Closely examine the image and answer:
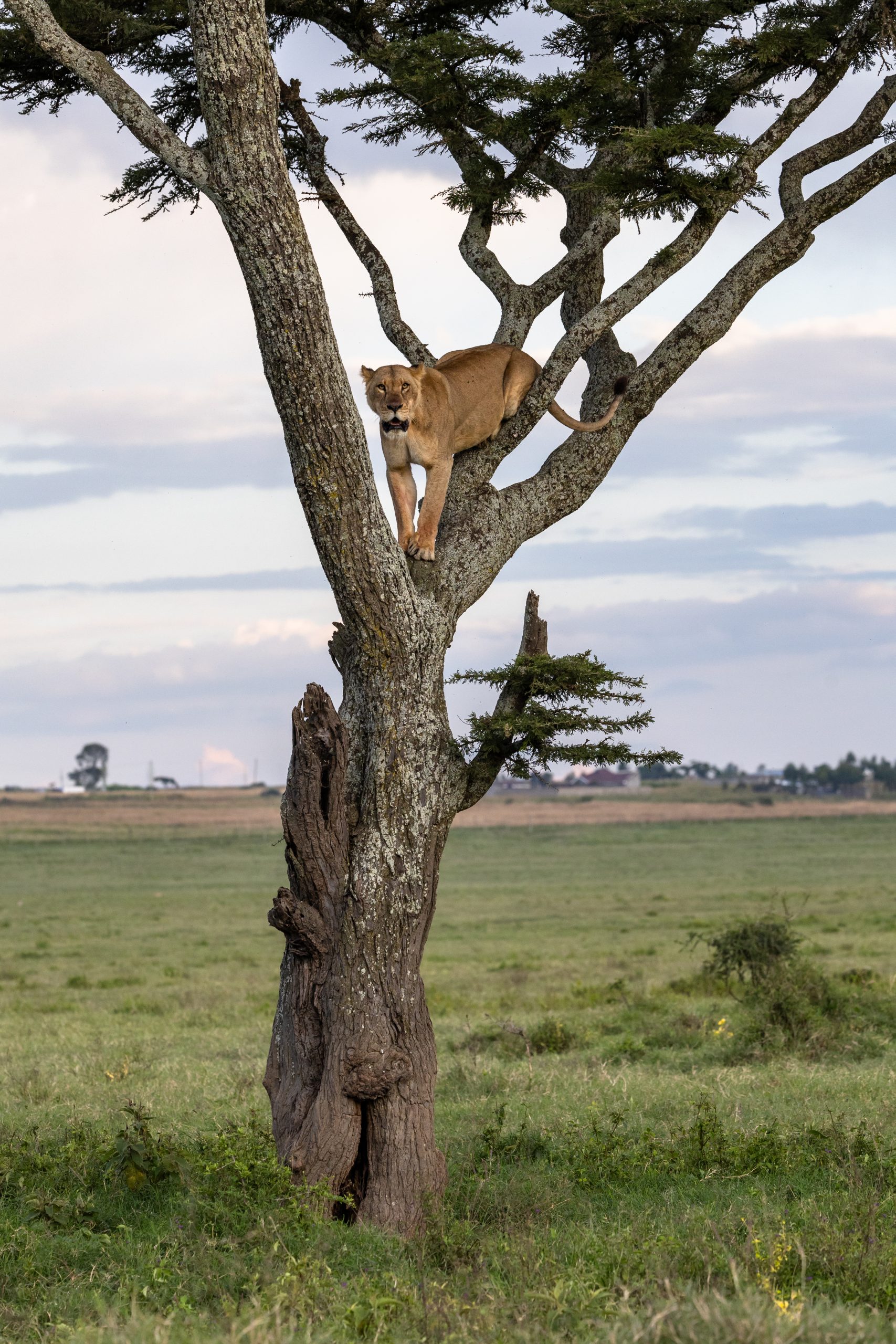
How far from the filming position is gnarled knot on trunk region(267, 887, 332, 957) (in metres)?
7.20

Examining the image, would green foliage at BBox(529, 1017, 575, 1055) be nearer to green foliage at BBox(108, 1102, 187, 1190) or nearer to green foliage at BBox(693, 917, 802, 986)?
green foliage at BBox(693, 917, 802, 986)

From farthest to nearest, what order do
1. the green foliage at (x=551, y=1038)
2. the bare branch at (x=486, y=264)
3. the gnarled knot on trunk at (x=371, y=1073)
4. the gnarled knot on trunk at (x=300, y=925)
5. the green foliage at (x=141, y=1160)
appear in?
the green foliage at (x=551, y=1038) < the bare branch at (x=486, y=264) < the green foliage at (x=141, y=1160) < the gnarled knot on trunk at (x=300, y=925) < the gnarled knot on trunk at (x=371, y=1073)

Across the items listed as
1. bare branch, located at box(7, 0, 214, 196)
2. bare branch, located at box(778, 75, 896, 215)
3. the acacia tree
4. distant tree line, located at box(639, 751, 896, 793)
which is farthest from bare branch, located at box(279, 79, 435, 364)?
distant tree line, located at box(639, 751, 896, 793)

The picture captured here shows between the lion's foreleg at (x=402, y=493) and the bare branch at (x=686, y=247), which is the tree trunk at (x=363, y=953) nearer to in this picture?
the lion's foreleg at (x=402, y=493)

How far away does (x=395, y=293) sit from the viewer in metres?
9.09

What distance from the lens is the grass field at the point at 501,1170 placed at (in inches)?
210

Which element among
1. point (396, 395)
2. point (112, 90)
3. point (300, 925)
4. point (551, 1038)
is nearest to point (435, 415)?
point (396, 395)

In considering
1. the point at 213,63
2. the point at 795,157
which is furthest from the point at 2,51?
the point at 795,157

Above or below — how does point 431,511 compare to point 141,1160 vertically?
above

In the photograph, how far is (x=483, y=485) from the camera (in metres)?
8.60

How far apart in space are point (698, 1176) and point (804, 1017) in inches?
216

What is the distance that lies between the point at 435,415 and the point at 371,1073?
12.7 feet

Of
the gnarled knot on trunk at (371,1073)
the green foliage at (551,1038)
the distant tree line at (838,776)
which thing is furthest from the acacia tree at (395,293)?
the distant tree line at (838,776)

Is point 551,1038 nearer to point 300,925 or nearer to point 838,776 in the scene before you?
point 300,925
